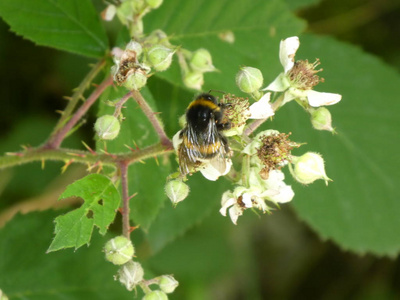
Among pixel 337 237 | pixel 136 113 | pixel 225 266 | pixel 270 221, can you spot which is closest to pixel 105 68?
pixel 136 113

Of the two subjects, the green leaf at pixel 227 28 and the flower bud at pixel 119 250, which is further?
the green leaf at pixel 227 28

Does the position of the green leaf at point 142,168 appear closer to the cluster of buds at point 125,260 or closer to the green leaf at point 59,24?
the green leaf at point 59,24

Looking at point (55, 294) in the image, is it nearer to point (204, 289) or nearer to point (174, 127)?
point (174, 127)

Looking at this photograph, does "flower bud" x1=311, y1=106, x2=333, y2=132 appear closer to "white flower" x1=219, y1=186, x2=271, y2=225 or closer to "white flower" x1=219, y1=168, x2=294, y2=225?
"white flower" x1=219, y1=168, x2=294, y2=225

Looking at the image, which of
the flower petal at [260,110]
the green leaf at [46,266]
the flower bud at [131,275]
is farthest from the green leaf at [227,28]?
the flower bud at [131,275]

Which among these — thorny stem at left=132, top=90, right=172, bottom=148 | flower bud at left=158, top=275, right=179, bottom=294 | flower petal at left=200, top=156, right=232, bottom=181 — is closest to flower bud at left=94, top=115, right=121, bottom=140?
thorny stem at left=132, top=90, right=172, bottom=148

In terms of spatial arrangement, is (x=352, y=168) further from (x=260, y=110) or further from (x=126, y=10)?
(x=126, y=10)

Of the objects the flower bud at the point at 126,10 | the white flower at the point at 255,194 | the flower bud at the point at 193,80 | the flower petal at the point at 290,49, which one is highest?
the flower bud at the point at 126,10
